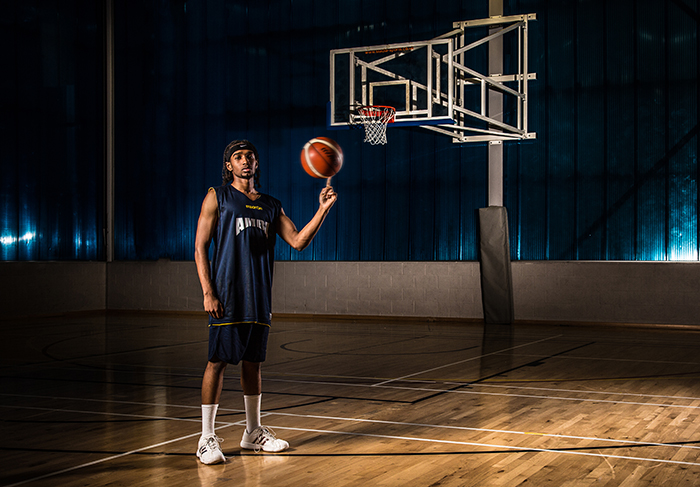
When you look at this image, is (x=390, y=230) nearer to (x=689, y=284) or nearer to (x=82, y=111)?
(x=689, y=284)

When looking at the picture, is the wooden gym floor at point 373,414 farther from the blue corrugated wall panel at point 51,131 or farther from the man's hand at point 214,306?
the blue corrugated wall panel at point 51,131

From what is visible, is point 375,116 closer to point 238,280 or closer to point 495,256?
point 495,256

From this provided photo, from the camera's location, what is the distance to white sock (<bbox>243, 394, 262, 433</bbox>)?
4855 millimetres

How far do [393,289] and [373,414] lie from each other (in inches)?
385

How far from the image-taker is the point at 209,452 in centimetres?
455

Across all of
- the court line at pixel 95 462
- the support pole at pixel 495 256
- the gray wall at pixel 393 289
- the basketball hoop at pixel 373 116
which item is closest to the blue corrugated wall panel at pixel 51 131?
the gray wall at pixel 393 289

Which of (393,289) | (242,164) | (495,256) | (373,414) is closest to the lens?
(242,164)

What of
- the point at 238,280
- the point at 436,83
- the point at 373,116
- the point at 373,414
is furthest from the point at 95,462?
the point at 436,83

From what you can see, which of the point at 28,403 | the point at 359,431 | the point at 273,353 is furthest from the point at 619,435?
the point at 273,353

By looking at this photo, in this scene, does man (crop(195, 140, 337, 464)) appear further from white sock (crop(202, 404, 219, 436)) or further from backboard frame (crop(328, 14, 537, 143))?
backboard frame (crop(328, 14, 537, 143))

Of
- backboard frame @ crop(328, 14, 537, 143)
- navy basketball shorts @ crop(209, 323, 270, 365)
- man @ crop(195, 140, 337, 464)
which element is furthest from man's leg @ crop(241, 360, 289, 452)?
backboard frame @ crop(328, 14, 537, 143)

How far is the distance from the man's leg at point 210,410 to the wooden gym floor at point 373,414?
138mm

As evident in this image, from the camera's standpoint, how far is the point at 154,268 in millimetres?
17953

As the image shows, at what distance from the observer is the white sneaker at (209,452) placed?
454 cm
